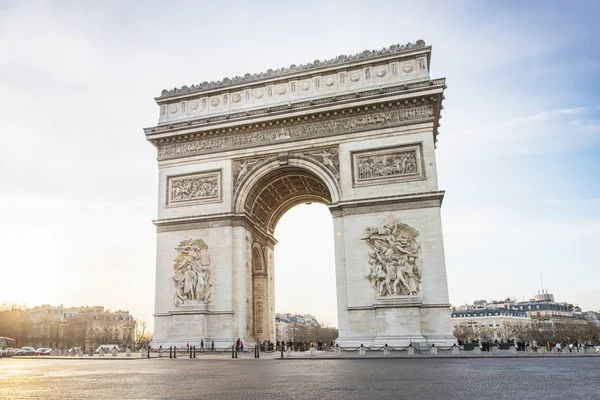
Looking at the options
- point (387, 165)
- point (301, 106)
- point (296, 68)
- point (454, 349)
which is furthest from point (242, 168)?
point (454, 349)

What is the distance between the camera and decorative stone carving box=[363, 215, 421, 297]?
23.5 meters

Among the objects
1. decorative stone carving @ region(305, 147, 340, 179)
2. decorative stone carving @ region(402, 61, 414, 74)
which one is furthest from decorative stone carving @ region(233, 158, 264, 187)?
decorative stone carving @ region(402, 61, 414, 74)

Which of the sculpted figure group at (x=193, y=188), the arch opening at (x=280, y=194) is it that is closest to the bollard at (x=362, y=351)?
the arch opening at (x=280, y=194)

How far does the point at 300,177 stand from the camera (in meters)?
29.1

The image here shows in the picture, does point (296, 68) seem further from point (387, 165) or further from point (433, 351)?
point (433, 351)

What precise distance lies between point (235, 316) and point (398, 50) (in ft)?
49.9

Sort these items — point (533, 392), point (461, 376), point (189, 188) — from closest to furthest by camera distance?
point (533, 392), point (461, 376), point (189, 188)

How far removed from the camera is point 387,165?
25.5m

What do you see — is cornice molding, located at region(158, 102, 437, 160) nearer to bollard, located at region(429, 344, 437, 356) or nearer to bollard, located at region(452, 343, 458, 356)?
bollard, located at region(452, 343, 458, 356)

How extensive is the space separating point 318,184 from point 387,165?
17.2ft

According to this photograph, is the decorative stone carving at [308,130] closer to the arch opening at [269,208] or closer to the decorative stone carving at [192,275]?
the arch opening at [269,208]

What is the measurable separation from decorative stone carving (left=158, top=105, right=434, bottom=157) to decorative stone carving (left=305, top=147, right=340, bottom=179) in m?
0.89

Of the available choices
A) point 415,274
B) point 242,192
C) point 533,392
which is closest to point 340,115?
point 242,192

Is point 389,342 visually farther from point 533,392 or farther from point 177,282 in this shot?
point 533,392
